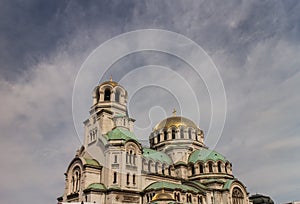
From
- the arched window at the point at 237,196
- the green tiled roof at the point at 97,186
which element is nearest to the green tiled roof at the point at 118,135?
the green tiled roof at the point at 97,186

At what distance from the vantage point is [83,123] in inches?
1703

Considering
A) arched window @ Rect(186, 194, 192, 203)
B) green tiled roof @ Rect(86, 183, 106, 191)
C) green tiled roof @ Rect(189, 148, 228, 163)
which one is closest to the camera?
green tiled roof @ Rect(86, 183, 106, 191)

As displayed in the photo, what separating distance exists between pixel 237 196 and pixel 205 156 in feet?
26.3

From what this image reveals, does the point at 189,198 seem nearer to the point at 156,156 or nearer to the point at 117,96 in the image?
the point at 156,156

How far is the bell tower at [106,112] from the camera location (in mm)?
40656

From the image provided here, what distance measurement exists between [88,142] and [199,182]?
1886 centimetres

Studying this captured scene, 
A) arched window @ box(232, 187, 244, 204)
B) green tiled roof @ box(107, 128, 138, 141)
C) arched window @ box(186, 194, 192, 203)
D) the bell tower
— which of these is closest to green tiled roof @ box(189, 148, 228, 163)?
arched window @ box(232, 187, 244, 204)

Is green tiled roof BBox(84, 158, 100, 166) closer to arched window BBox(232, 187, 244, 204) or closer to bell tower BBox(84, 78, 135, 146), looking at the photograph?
bell tower BBox(84, 78, 135, 146)

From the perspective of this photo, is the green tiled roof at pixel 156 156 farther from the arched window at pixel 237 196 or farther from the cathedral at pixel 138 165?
the arched window at pixel 237 196

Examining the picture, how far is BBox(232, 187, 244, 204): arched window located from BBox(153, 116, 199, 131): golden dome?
14816 millimetres

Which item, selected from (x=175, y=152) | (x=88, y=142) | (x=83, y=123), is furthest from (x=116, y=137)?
(x=175, y=152)

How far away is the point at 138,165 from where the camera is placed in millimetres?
37406

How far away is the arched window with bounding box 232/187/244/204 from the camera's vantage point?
43303mm

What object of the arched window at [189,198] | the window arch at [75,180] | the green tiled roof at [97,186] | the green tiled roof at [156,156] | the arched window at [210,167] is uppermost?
the green tiled roof at [156,156]
